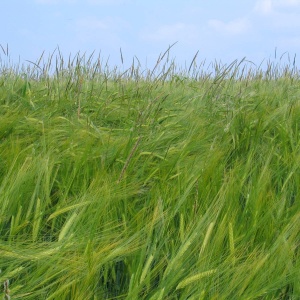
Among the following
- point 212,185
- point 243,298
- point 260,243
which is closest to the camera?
point 243,298

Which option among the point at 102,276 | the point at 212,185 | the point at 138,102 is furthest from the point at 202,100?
the point at 102,276

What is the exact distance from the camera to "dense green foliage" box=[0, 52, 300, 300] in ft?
4.63

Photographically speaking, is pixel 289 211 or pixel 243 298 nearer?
pixel 243 298

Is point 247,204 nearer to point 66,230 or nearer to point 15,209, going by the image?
point 66,230

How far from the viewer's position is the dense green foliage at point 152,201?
1.41m

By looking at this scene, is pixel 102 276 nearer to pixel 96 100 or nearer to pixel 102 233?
pixel 102 233

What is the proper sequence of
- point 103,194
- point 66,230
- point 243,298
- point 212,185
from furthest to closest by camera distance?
point 212,185 → point 103,194 → point 66,230 → point 243,298

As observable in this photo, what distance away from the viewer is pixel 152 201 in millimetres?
1925

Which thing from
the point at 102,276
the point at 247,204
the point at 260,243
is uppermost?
the point at 247,204

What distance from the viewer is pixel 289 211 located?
191 centimetres

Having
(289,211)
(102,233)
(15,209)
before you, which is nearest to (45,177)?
(15,209)

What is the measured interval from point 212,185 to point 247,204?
0.65ft

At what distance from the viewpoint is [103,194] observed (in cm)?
181

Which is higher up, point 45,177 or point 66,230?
point 45,177
